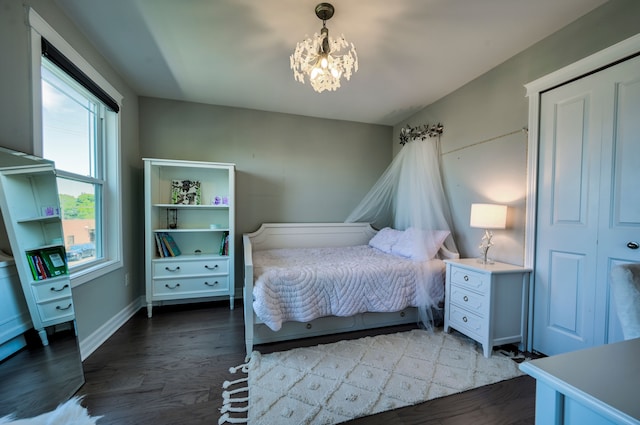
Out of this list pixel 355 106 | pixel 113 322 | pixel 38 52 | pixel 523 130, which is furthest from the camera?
pixel 355 106

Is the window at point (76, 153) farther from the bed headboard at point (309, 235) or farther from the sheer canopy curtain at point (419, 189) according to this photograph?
the sheer canopy curtain at point (419, 189)

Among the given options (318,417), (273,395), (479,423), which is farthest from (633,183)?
(273,395)

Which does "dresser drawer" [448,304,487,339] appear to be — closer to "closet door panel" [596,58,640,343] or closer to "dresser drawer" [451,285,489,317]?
"dresser drawer" [451,285,489,317]

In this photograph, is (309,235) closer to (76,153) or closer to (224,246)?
(224,246)

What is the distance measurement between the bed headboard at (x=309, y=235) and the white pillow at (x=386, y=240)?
353mm

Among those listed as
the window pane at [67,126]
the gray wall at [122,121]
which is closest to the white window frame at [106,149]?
the gray wall at [122,121]

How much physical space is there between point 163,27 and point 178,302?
277 cm

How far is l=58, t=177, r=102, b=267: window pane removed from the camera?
6.35 ft

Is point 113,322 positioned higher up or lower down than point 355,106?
lower down

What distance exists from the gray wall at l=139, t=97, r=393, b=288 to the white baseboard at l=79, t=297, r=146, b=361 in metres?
1.12

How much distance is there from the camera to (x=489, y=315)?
1992 mm

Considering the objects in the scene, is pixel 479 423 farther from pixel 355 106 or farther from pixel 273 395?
pixel 355 106

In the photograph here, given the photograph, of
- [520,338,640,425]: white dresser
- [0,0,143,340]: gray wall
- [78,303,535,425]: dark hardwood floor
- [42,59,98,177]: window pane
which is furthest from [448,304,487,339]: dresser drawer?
[42,59,98,177]: window pane

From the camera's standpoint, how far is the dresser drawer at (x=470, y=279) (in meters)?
2.05
